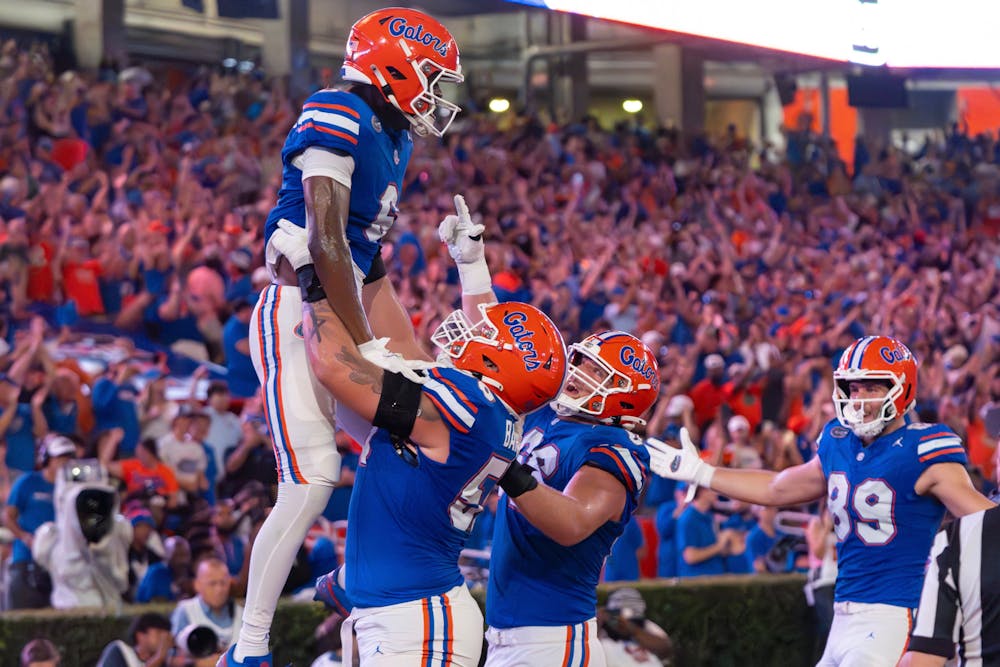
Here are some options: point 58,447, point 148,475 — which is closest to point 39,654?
point 58,447

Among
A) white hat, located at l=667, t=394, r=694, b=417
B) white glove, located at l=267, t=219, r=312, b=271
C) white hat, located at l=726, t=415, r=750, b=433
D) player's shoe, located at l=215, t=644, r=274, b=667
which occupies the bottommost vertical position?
white hat, located at l=726, t=415, r=750, b=433

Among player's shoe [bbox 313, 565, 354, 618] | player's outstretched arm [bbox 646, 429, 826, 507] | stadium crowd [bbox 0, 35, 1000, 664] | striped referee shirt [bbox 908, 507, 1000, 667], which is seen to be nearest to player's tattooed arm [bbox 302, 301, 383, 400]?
player's shoe [bbox 313, 565, 354, 618]

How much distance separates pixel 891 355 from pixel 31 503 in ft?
15.6

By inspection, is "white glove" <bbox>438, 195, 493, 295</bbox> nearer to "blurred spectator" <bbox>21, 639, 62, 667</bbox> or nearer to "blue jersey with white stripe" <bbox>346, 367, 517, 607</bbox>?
"blue jersey with white stripe" <bbox>346, 367, 517, 607</bbox>

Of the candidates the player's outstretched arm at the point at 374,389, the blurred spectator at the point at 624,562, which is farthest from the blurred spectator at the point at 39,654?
the blurred spectator at the point at 624,562

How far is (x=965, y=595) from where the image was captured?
3.92m

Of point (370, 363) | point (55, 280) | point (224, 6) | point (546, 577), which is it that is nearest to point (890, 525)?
point (546, 577)

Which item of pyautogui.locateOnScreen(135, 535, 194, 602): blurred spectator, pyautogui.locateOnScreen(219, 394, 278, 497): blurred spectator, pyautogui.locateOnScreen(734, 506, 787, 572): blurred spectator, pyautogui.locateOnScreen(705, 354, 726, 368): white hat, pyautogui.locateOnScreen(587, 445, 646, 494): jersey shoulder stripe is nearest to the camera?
pyautogui.locateOnScreen(587, 445, 646, 494): jersey shoulder stripe

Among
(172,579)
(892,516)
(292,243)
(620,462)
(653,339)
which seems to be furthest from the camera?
(653,339)

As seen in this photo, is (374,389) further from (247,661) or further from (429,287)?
(429,287)

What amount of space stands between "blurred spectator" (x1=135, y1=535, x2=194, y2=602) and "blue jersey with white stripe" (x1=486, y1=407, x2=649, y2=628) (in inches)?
122

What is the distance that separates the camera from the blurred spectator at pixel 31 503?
25.8ft

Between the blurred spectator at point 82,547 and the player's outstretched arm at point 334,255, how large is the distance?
12.3 ft

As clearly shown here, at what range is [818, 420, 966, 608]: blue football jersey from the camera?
6.19m
